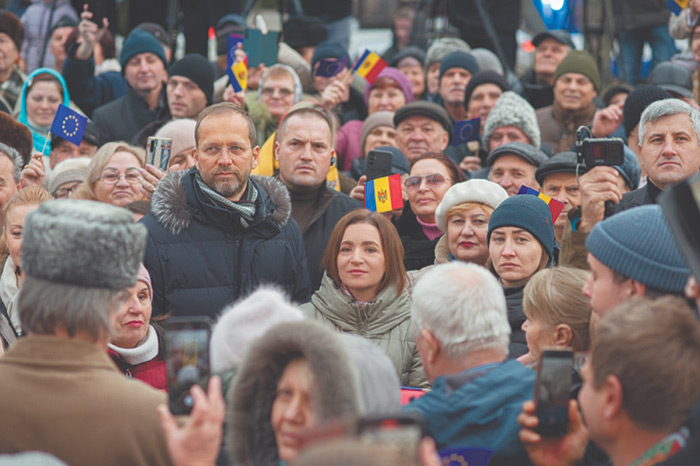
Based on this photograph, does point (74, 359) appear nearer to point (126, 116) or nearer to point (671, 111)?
point (671, 111)

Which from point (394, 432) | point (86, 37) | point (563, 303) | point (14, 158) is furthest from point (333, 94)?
point (394, 432)

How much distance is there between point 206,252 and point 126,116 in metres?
3.60

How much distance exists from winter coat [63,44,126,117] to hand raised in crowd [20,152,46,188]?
2.78 meters

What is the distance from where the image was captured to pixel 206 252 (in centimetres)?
528

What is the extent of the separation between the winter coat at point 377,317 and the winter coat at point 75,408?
2166 millimetres

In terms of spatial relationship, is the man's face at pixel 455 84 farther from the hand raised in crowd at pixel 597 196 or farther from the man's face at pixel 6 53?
the hand raised in crowd at pixel 597 196

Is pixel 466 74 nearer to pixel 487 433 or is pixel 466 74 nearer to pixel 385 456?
pixel 487 433

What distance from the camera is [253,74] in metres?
8.59

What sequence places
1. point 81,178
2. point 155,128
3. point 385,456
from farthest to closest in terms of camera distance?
point 155,128 < point 81,178 < point 385,456

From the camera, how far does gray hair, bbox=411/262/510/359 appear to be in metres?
3.29

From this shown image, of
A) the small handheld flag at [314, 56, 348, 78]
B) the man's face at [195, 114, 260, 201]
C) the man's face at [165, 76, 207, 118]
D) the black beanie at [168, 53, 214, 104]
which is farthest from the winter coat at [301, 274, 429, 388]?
the small handheld flag at [314, 56, 348, 78]

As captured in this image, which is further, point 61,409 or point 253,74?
point 253,74

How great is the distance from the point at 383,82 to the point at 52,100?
2.92 m

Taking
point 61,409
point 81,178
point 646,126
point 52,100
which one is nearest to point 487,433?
point 61,409
